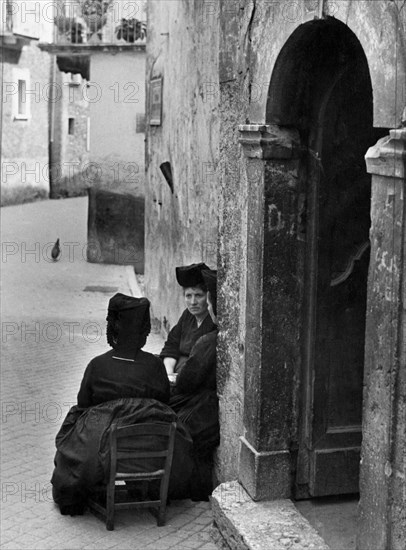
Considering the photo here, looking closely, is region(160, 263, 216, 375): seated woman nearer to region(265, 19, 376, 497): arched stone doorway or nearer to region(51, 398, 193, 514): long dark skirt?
region(51, 398, 193, 514): long dark skirt

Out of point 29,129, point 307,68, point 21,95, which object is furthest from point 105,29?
point 307,68

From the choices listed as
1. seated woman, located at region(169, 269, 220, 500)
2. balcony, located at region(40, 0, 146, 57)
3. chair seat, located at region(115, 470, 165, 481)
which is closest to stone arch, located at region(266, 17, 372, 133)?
seated woman, located at region(169, 269, 220, 500)

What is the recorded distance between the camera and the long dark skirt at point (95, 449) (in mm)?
6445

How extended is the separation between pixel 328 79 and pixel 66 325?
26.9 feet

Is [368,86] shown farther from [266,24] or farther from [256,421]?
[256,421]

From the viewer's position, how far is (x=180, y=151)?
10953mm

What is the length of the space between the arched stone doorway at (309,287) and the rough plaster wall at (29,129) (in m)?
24.8

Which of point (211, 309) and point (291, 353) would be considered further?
point (211, 309)

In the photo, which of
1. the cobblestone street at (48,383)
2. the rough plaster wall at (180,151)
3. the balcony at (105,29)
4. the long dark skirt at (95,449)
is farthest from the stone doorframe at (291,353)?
the balcony at (105,29)

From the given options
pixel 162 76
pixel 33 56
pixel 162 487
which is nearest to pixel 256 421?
pixel 162 487

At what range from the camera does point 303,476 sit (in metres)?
5.87

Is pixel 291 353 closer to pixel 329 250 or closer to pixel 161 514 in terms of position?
pixel 329 250

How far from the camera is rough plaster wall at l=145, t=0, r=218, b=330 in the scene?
9.20 meters

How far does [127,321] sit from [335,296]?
4.94 feet
